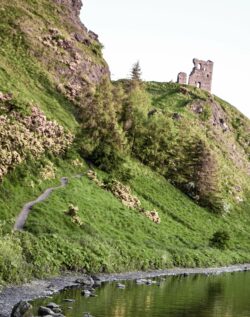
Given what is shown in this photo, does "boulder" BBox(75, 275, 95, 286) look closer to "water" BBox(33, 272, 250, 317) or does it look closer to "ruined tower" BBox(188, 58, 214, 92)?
"water" BBox(33, 272, 250, 317)

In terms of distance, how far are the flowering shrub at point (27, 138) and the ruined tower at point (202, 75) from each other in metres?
102

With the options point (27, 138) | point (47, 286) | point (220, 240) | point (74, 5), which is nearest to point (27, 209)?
point (27, 138)

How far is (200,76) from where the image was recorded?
628 ft

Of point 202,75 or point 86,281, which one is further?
point 202,75

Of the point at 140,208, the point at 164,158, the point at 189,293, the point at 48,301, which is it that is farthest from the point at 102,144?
the point at 48,301

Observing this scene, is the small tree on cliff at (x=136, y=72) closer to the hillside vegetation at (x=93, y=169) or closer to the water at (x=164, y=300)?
the hillside vegetation at (x=93, y=169)

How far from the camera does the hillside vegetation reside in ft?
202

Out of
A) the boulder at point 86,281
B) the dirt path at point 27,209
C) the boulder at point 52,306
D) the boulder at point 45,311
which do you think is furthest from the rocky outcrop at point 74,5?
the boulder at point 45,311

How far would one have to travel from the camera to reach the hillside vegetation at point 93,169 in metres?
61.5

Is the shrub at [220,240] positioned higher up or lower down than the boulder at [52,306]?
higher up

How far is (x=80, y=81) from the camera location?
123 metres

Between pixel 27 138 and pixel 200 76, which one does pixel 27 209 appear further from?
pixel 200 76

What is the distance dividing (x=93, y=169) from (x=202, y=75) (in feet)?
355

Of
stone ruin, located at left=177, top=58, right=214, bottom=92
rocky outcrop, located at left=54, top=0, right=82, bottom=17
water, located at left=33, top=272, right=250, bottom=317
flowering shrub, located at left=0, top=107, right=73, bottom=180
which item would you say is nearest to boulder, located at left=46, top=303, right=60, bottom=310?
water, located at left=33, top=272, right=250, bottom=317
